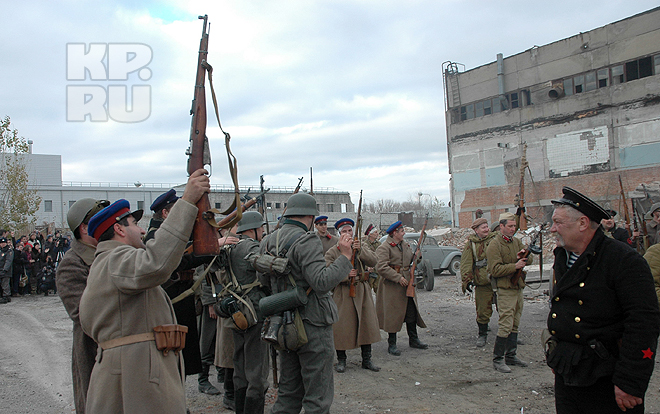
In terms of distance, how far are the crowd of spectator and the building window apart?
2775 centimetres

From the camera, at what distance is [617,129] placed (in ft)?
83.9

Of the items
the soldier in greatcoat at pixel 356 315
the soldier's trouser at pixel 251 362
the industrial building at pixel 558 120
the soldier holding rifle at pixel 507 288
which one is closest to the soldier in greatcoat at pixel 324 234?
the soldier in greatcoat at pixel 356 315

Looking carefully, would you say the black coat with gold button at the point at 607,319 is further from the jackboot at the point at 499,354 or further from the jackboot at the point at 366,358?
the jackboot at the point at 366,358

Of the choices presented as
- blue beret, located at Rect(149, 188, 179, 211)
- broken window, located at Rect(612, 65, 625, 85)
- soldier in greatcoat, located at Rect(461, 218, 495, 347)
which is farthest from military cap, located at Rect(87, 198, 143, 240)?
broken window, located at Rect(612, 65, 625, 85)

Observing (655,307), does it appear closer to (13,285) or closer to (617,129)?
(13,285)

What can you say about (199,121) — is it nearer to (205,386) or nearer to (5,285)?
(205,386)

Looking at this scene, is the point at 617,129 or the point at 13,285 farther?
the point at 617,129

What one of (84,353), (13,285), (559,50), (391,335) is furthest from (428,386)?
(559,50)

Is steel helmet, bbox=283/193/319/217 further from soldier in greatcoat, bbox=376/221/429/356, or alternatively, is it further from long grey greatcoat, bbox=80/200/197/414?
soldier in greatcoat, bbox=376/221/429/356

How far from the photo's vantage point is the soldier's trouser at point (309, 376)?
352 cm

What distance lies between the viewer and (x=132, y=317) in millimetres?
2332

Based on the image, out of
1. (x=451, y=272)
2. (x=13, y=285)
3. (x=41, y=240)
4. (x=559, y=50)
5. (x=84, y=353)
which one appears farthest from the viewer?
(x=559, y=50)

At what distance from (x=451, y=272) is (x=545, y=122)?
49.5 feet

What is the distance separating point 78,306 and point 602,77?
2986cm
